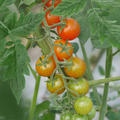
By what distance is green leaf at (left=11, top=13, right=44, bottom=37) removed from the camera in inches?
15.7

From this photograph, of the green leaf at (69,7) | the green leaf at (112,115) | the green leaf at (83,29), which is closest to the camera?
the green leaf at (69,7)

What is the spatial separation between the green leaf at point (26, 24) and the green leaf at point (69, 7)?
0.03 meters

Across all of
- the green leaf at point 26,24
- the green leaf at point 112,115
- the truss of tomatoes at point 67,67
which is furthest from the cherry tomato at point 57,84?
the green leaf at point 112,115

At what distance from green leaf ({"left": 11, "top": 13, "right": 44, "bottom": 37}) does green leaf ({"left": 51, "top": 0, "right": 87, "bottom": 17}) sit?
34 mm

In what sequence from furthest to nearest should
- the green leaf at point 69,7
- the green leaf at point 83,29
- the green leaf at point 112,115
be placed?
1. the green leaf at point 112,115
2. the green leaf at point 83,29
3. the green leaf at point 69,7

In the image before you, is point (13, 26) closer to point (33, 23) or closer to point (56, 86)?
point (33, 23)

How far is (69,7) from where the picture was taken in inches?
15.0

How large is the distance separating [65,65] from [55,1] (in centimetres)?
13

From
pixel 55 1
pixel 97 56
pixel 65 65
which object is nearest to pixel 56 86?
pixel 65 65

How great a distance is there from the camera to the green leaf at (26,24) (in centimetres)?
40

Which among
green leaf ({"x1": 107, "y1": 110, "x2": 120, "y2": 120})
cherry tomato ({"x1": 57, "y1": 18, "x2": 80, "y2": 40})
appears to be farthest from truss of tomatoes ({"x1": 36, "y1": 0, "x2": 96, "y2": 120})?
green leaf ({"x1": 107, "y1": 110, "x2": 120, "y2": 120})

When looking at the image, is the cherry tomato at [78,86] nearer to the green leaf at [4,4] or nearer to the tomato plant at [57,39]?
the tomato plant at [57,39]

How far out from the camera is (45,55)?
46 cm

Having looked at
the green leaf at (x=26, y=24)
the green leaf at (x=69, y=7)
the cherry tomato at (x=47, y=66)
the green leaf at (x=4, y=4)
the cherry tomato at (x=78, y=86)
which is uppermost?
the green leaf at (x=4, y=4)
